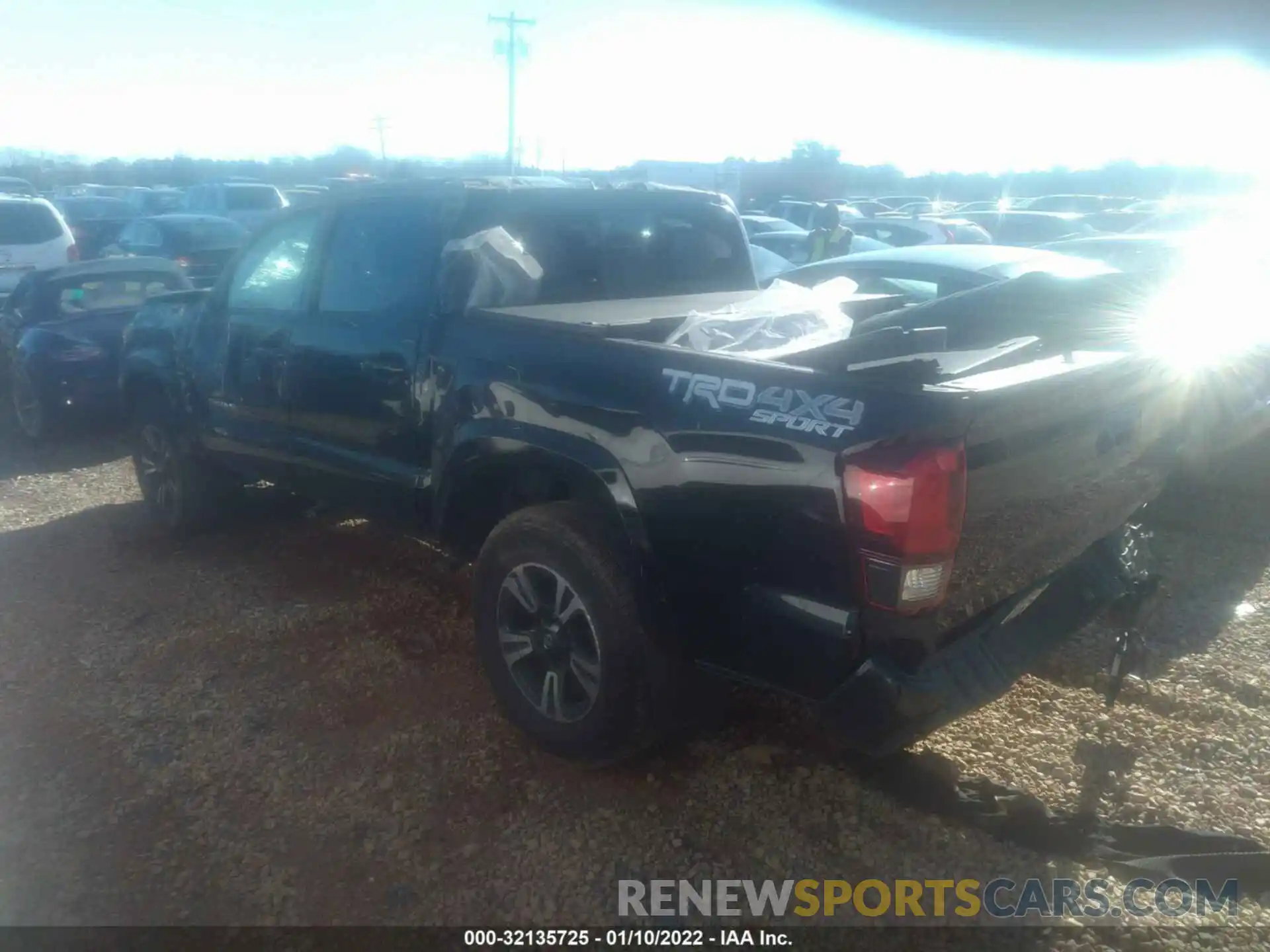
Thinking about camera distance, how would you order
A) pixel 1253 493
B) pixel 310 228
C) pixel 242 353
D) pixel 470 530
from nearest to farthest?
pixel 470 530, pixel 310 228, pixel 242 353, pixel 1253 493

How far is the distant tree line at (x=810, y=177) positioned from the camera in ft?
129

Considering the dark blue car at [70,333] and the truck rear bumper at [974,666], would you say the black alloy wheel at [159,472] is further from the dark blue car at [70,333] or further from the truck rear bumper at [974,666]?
the truck rear bumper at [974,666]

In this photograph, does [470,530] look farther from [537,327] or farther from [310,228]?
[310,228]

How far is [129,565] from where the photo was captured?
16.6ft

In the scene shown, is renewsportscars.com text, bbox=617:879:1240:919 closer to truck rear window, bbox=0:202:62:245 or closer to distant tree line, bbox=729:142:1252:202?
truck rear window, bbox=0:202:62:245

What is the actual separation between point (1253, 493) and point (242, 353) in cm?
608

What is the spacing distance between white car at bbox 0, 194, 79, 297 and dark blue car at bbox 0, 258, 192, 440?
2.69 m

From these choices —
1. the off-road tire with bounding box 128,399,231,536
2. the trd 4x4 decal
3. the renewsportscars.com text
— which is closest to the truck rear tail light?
the trd 4x4 decal

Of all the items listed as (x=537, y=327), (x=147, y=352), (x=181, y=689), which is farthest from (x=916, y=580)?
(x=147, y=352)

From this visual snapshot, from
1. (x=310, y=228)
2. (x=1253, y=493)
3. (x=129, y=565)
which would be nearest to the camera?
(x=310, y=228)

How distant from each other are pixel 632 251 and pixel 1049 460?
2.20 m

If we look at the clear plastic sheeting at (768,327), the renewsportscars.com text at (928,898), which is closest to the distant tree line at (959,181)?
the clear plastic sheeting at (768,327)

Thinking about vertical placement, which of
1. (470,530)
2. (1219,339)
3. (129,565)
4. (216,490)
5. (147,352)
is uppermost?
(1219,339)

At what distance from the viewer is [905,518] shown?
7.51ft
